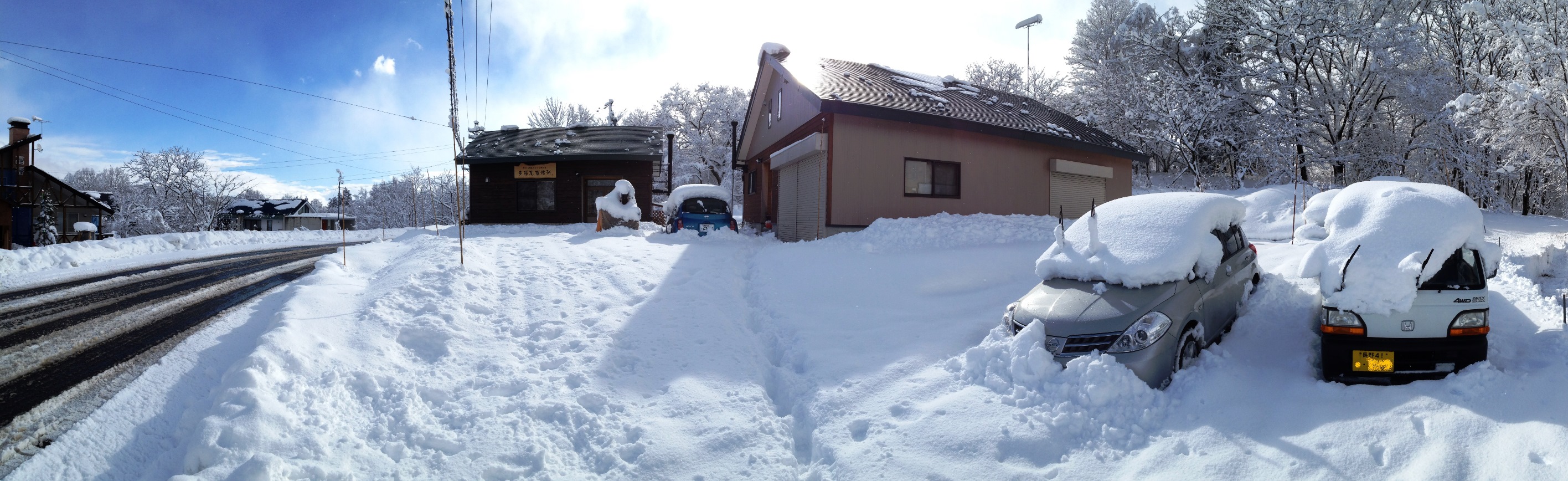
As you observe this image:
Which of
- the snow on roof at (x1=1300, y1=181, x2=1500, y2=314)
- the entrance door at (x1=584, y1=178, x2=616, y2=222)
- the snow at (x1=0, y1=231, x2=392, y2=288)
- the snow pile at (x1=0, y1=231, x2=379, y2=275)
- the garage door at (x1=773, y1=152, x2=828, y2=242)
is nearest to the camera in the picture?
the snow on roof at (x1=1300, y1=181, x2=1500, y2=314)

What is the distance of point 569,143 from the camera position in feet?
78.5

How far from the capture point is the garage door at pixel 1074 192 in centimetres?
1581

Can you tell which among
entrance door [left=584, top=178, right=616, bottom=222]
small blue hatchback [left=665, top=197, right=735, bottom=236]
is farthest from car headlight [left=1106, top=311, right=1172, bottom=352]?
entrance door [left=584, top=178, right=616, bottom=222]

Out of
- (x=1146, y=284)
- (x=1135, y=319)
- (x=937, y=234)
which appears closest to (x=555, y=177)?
(x=937, y=234)

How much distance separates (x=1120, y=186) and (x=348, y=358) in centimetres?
1954

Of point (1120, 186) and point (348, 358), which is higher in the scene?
point (1120, 186)

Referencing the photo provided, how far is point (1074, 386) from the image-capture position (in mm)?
3908

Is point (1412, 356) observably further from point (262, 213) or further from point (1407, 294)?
point (262, 213)

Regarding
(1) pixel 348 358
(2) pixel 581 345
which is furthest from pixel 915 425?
(1) pixel 348 358

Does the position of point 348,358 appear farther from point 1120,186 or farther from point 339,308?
point 1120,186

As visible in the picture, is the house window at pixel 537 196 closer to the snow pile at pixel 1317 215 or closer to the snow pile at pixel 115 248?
the snow pile at pixel 115 248

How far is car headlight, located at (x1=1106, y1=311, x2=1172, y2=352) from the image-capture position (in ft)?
13.3

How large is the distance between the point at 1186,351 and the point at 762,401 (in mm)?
3202

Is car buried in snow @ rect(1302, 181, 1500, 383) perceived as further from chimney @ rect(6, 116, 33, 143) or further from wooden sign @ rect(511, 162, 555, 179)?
chimney @ rect(6, 116, 33, 143)
